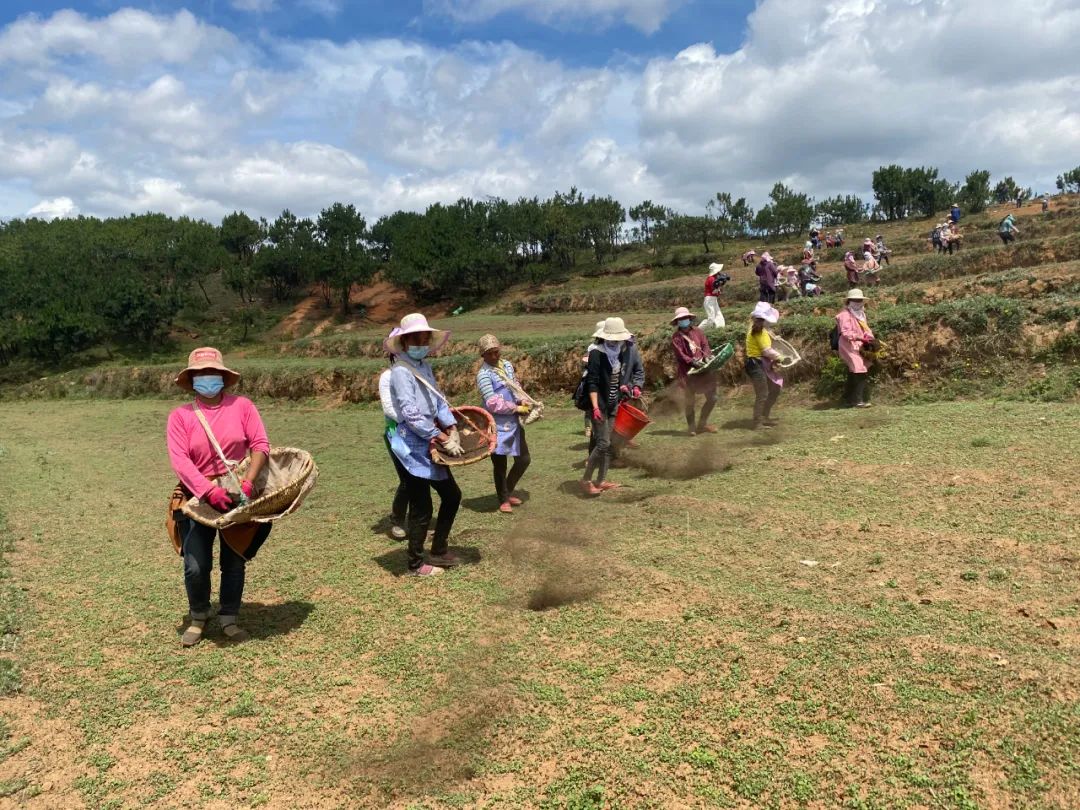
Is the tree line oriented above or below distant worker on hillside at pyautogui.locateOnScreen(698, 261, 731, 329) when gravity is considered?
above

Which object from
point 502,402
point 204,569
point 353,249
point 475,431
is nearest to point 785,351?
point 502,402

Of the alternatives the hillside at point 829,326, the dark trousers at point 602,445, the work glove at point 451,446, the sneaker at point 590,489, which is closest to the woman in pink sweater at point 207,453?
the work glove at point 451,446

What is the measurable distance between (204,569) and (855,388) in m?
10.0

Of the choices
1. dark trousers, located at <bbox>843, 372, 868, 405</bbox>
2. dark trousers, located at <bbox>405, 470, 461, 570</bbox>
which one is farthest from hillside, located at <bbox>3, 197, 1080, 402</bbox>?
dark trousers, located at <bbox>405, 470, 461, 570</bbox>

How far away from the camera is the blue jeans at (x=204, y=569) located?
4.63 m

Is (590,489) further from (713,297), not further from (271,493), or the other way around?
(713,297)

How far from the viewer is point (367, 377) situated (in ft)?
68.5

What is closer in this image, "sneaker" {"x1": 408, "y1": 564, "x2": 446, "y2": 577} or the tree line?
"sneaker" {"x1": 408, "y1": 564, "x2": 446, "y2": 577}

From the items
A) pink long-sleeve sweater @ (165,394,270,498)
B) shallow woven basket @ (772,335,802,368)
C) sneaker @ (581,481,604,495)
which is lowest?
sneaker @ (581,481,604,495)

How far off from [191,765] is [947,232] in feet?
94.5

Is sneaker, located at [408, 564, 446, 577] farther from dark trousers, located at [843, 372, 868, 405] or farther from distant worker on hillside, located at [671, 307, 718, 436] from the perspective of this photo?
dark trousers, located at [843, 372, 868, 405]

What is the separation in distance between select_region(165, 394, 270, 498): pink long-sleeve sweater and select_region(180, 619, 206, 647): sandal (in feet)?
3.50

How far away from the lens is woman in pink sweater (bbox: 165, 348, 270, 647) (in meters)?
4.50

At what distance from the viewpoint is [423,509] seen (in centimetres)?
562
